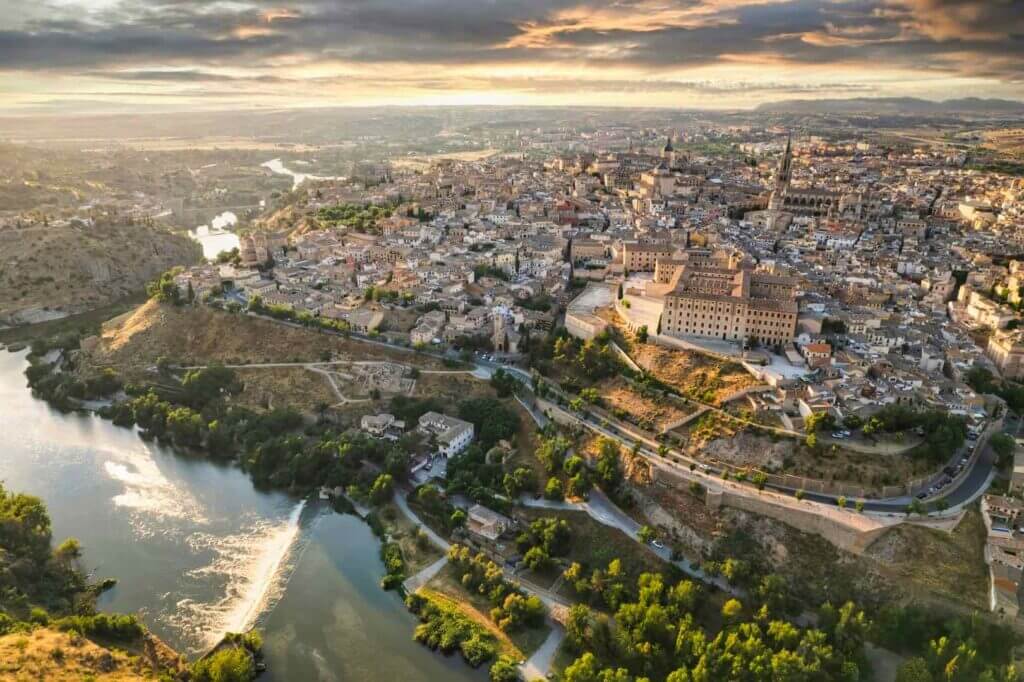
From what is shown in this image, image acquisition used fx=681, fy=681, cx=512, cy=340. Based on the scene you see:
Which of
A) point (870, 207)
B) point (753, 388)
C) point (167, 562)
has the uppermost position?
point (870, 207)

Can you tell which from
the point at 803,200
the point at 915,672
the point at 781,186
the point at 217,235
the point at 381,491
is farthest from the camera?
the point at 217,235

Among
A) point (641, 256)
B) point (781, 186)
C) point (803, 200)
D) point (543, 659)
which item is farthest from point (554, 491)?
point (781, 186)

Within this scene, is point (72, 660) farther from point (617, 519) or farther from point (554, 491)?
point (617, 519)

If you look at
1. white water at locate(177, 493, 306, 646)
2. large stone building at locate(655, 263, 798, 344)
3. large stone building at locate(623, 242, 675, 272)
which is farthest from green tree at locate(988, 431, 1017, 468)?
white water at locate(177, 493, 306, 646)

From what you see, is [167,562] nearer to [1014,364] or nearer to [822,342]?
[822,342]

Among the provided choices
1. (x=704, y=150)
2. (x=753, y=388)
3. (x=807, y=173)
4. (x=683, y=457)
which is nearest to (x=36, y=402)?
(x=683, y=457)
